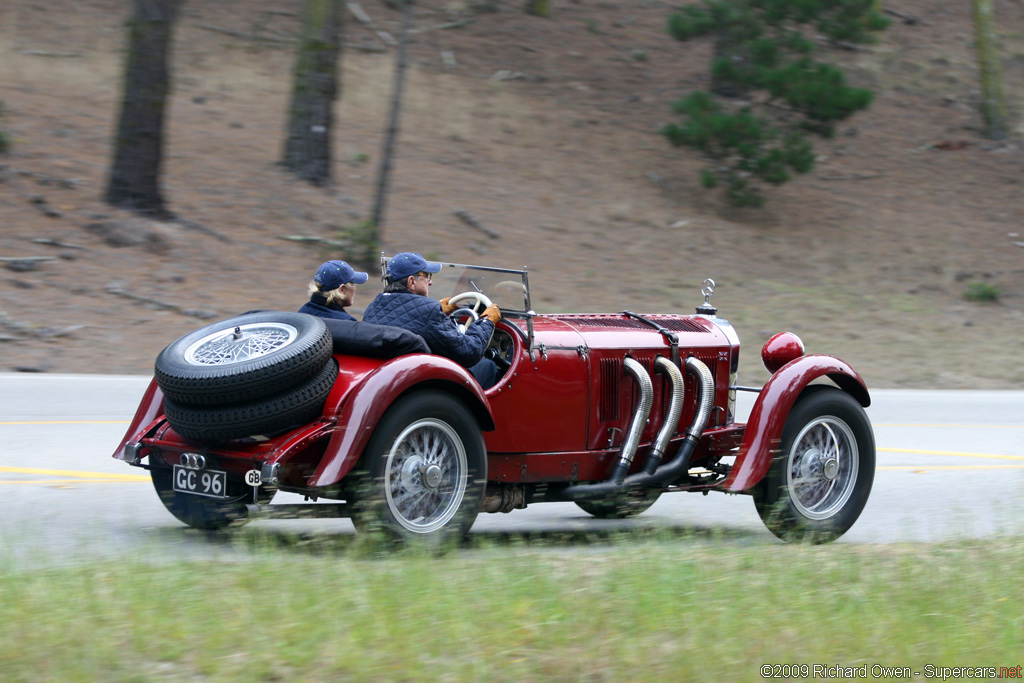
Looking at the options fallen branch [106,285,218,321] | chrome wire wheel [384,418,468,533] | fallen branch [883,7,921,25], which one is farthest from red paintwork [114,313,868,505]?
fallen branch [883,7,921,25]

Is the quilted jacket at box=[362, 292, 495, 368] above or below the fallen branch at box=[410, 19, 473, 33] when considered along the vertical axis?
above

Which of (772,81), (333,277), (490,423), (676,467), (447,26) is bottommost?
(447,26)

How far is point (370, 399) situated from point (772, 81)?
1753cm

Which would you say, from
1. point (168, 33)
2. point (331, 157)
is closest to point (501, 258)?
point (331, 157)

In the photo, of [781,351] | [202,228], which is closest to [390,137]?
[202,228]

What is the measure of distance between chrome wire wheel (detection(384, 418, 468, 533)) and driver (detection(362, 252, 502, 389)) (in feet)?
1.76

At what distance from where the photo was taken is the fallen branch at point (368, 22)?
27.3m

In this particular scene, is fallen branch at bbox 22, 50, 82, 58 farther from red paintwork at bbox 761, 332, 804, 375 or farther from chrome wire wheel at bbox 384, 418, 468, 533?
chrome wire wheel at bbox 384, 418, 468, 533

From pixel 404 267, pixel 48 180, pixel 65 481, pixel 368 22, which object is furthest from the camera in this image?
pixel 368 22

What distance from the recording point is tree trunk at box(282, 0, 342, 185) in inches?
728

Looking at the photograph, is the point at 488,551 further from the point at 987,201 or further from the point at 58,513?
the point at 987,201

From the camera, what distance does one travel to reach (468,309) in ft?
22.4

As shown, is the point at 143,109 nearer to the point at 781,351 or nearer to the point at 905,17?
the point at 781,351

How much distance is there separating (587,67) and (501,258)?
10.5 m
